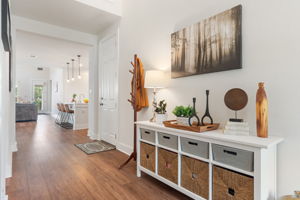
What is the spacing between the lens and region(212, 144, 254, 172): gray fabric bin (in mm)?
1311

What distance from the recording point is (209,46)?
1.93 metres

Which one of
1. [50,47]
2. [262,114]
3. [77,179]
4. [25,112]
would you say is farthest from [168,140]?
[25,112]

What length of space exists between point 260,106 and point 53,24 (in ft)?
14.2

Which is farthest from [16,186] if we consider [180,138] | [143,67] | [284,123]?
[284,123]

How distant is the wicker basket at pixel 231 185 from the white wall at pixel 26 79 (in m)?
12.1

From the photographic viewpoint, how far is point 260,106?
1420mm

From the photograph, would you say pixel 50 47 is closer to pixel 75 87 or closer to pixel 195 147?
pixel 75 87

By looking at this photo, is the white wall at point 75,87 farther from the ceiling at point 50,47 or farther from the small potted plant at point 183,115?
the small potted plant at point 183,115

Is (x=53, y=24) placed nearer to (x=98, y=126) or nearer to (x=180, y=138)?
(x=98, y=126)

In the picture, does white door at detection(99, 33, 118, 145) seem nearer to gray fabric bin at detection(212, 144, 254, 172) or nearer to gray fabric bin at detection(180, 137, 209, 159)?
gray fabric bin at detection(180, 137, 209, 159)

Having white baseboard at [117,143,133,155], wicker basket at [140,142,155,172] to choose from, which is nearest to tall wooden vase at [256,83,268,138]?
wicker basket at [140,142,155,172]

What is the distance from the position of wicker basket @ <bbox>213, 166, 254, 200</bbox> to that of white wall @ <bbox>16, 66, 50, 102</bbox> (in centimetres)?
1206

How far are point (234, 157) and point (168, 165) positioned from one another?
78 cm

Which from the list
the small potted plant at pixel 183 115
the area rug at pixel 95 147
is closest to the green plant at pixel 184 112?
the small potted plant at pixel 183 115
